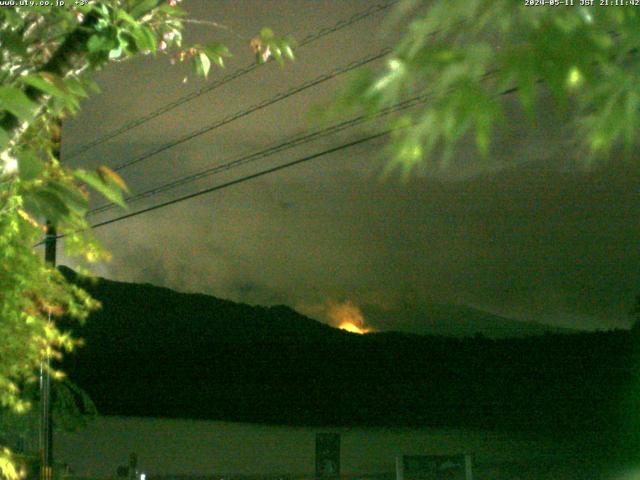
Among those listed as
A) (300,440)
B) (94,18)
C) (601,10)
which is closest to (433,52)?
(601,10)

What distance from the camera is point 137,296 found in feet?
237

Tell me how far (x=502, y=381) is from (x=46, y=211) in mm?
38551

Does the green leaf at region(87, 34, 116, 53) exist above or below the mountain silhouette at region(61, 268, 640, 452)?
below

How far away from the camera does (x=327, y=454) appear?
61.6 feet

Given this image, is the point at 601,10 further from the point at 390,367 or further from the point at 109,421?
the point at 109,421

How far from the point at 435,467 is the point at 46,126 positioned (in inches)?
362

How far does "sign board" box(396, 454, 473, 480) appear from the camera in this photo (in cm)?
1214

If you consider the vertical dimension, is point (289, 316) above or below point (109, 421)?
above

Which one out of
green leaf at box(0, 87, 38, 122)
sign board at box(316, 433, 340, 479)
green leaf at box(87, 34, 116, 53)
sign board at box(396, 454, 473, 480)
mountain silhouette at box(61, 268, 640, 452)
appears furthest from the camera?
mountain silhouette at box(61, 268, 640, 452)

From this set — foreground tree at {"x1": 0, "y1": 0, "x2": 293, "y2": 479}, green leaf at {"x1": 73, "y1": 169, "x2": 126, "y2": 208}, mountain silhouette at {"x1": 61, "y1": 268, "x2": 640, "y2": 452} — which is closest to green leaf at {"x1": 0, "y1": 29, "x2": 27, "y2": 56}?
foreground tree at {"x1": 0, "y1": 0, "x2": 293, "y2": 479}

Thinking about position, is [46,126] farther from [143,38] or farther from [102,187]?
[102,187]

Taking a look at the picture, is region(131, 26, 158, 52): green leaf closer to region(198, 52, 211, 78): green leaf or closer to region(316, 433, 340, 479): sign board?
region(198, 52, 211, 78): green leaf

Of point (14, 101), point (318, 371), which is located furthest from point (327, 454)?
point (318, 371)

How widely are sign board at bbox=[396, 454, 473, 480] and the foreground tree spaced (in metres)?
5.27
